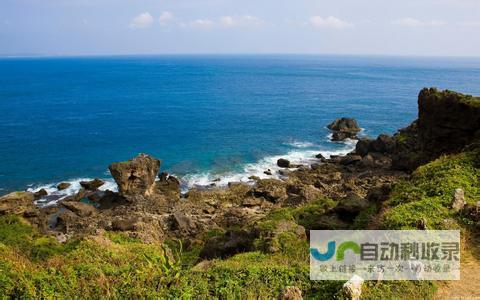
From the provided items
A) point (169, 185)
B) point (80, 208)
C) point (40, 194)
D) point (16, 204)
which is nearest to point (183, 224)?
point (80, 208)

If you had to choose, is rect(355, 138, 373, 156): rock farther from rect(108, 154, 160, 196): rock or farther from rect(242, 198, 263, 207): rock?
rect(108, 154, 160, 196): rock

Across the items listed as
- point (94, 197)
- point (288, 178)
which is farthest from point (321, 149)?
point (94, 197)

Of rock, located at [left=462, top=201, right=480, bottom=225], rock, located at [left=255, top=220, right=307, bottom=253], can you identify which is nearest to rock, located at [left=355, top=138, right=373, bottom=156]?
rock, located at [left=255, top=220, right=307, bottom=253]

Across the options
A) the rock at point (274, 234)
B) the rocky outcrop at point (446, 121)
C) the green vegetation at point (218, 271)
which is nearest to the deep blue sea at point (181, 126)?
the rocky outcrop at point (446, 121)

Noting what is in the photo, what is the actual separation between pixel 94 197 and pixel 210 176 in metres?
16.7

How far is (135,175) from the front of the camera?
1898 inches

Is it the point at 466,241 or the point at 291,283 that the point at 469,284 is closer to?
the point at 466,241

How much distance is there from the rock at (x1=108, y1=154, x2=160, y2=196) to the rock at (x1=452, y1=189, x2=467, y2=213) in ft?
122

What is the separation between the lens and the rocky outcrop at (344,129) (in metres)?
75.8

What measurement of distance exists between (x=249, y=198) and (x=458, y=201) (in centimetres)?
2808

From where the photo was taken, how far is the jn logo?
52.7 feet

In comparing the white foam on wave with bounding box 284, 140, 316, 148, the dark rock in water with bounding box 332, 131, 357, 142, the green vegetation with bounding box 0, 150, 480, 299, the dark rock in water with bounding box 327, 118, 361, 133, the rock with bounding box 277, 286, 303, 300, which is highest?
the rock with bounding box 277, 286, 303, 300

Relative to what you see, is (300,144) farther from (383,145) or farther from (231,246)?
(231,246)

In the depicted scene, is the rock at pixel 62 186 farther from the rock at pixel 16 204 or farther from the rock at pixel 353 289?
the rock at pixel 353 289
